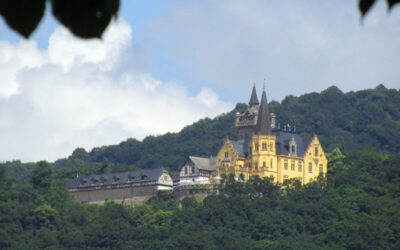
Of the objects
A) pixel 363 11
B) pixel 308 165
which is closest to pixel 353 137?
pixel 308 165

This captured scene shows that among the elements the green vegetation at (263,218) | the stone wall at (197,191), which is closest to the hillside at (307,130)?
the green vegetation at (263,218)

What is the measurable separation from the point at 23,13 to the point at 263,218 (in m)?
91.7

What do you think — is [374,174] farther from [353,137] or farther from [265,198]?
[353,137]

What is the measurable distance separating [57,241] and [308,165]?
93.1 ft

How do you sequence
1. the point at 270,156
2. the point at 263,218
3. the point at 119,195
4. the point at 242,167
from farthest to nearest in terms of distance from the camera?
the point at 119,195 → the point at 263,218 → the point at 242,167 → the point at 270,156

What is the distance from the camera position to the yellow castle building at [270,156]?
92.8 metres

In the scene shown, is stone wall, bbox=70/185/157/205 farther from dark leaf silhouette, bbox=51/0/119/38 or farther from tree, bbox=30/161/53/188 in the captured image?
dark leaf silhouette, bbox=51/0/119/38

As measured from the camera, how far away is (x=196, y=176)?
319 ft

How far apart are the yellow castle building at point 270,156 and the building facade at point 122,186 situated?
300 inches

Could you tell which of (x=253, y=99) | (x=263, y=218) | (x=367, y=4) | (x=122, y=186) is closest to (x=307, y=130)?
(x=253, y=99)

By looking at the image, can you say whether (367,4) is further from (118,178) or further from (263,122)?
(118,178)

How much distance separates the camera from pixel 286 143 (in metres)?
94.9

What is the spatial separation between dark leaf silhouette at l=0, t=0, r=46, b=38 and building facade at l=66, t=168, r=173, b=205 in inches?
3779

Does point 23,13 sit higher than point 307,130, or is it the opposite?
point 307,130
